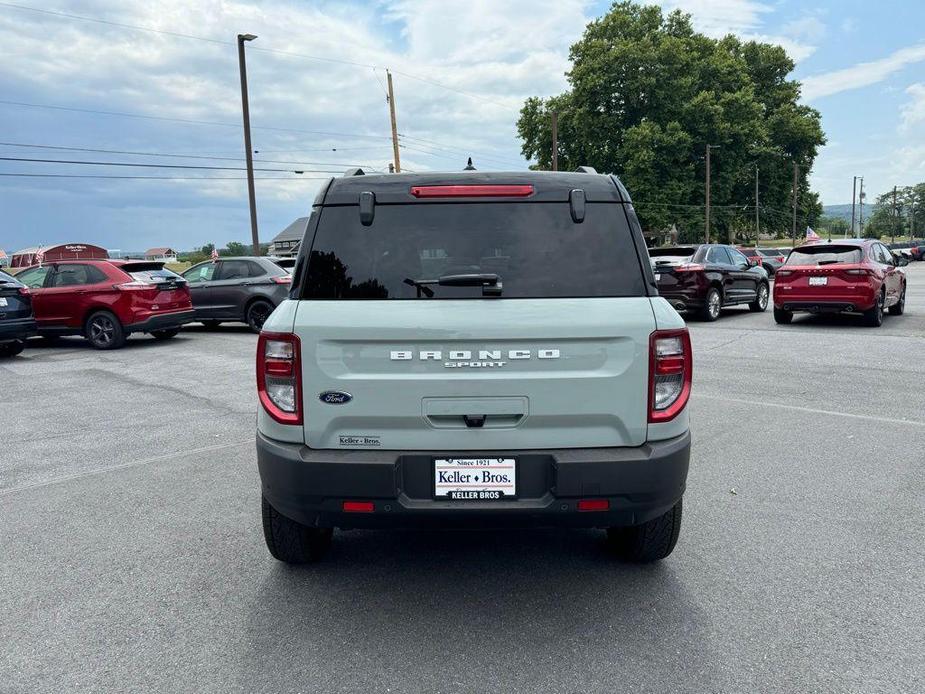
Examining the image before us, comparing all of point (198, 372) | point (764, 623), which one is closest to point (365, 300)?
point (764, 623)

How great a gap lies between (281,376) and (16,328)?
11615 mm

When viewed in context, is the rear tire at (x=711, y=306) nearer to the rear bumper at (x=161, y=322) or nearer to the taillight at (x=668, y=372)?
the rear bumper at (x=161, y=322)

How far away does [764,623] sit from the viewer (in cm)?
318

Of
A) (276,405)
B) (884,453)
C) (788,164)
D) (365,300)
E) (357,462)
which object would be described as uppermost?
(788,164)

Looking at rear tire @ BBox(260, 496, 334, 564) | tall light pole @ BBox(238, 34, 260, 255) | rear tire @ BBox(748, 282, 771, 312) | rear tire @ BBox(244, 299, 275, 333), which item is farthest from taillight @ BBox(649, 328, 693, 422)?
tall light pole @ BBox(238, 34, 260, 255)

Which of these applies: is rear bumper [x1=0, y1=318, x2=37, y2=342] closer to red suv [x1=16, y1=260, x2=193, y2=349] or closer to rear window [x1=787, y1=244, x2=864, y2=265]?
red suv [x1=16, y1=260, x2=193, y2=349]

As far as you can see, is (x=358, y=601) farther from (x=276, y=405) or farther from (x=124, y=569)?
(x=124, y=569)

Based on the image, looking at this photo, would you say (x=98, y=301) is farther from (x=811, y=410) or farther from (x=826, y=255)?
(x=826, y=255)

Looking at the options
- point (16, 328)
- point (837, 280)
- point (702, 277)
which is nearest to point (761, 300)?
point (702, 277)

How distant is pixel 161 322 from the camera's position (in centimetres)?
1400

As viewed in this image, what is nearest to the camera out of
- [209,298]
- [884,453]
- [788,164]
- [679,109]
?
[884,453]

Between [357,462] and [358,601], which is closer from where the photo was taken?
[357,462]

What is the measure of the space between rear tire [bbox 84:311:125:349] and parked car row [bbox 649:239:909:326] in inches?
386

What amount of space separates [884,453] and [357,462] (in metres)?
4.67
